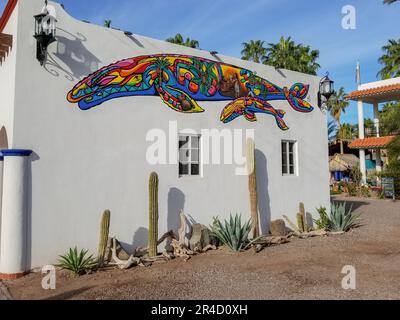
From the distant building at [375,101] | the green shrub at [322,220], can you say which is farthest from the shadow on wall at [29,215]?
the distant building at [375,101]

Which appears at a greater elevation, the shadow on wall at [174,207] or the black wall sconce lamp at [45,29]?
the black wall sconce lamp at [45,29]

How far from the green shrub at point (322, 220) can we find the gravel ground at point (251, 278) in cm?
188

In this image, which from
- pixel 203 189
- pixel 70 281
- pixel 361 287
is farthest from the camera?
pixel 203 189

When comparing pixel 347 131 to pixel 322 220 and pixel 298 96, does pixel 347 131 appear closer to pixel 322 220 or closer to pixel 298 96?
pixel 298 96

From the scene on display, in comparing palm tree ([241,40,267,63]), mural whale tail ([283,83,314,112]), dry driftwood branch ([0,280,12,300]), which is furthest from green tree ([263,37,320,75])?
dry driftwood branch ([0,280,12,300])

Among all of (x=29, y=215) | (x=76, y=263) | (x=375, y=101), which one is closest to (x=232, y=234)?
(x=76, y=263)

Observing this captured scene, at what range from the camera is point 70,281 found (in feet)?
19.7

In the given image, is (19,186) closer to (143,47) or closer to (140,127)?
(140,127)

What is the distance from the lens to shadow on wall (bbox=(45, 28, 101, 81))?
22.6 feet

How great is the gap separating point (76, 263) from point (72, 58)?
408 centimetres

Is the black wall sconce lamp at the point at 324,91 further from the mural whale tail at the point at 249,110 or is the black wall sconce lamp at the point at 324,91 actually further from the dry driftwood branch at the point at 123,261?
the dry driftwood branch at the point at 123,261

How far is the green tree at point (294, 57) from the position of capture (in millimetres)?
27609
